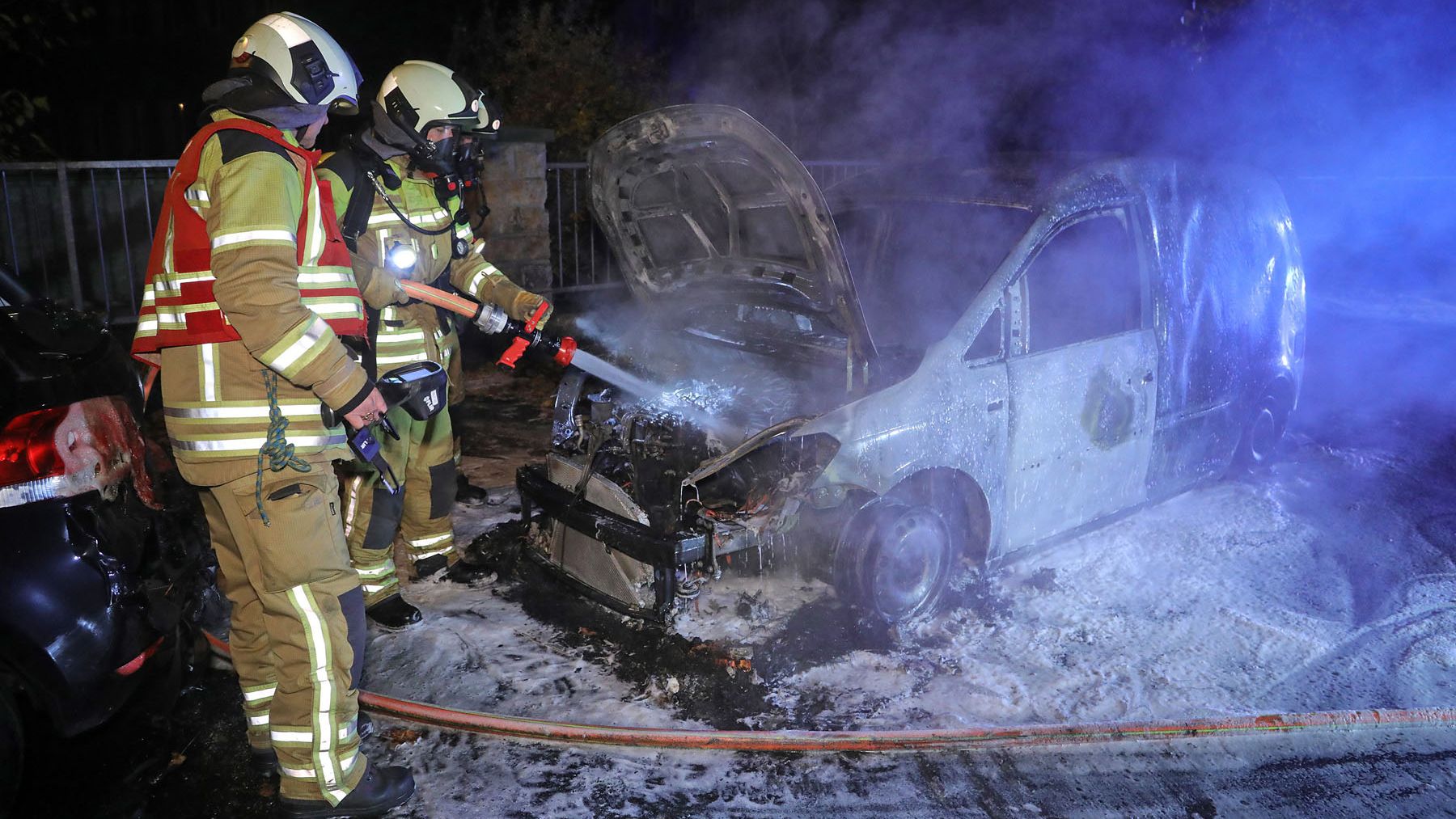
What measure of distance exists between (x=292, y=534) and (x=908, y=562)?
236 centimetres

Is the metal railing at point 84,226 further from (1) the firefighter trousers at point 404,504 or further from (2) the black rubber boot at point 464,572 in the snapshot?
(2) the black rubber boot at point 464,572

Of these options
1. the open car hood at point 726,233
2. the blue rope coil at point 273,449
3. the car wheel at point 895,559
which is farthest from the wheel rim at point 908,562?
the blue rope coil at point 273,449

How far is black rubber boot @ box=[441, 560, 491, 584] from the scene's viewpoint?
4457 mm

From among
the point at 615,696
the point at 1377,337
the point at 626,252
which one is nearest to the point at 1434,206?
the point at 1377,337

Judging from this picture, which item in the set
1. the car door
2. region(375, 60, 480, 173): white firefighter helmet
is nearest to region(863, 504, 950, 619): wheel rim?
the car door

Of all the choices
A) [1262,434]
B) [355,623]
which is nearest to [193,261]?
[355,623]

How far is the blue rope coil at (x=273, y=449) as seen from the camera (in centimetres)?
263

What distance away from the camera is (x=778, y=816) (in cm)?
287

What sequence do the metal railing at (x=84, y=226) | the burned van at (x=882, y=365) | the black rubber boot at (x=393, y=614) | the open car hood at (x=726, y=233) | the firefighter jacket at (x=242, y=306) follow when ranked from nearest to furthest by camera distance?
the firefighter jacket at (x=242, y=306), the open car hood at (x=726, y=233), the burned van at (x=882, y=365), the black rubber boot at (x=393, y=614), the metal railing at (x=84, y=226)

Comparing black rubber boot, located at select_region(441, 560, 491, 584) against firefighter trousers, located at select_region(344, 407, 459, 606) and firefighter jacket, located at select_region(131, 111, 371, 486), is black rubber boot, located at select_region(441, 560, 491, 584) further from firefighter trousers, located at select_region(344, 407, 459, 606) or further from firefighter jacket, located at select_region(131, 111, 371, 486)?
firefighter jacket, located at select_region(131, 111, 371, 486)

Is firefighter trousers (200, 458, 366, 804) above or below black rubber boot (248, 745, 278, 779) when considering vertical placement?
above

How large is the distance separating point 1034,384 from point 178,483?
3535 millimetres

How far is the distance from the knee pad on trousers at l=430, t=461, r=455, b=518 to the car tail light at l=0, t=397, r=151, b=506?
148cm

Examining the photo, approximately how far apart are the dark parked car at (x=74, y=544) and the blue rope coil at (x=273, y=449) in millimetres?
579
